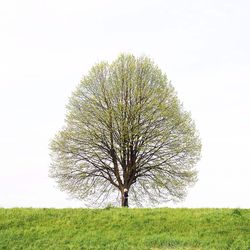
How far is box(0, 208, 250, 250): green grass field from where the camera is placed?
67.8 feet

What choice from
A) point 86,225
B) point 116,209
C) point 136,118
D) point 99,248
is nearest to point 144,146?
point 136,118

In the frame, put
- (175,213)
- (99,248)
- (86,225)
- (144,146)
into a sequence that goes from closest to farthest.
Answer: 1. (99,248)
2. (86,225)
3. (175,213)
4. (144,146)

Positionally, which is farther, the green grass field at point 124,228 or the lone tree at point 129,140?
the lone tree at point 129,140

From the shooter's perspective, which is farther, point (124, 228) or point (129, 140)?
point (129, 140)

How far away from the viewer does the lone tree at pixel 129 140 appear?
41.5 metres

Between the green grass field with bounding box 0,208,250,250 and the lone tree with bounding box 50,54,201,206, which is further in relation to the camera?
the lone tree with bounding box 50,54,201,206

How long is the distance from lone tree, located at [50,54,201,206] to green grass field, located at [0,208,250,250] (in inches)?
607

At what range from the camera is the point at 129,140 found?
4106 cm

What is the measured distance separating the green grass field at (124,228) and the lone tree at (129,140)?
1542 cm

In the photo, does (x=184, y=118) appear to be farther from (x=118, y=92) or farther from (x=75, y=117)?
(x=75, y=117)

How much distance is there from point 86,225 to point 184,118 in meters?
20.9

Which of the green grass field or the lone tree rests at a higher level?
the lone tree

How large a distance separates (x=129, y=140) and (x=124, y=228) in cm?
1864

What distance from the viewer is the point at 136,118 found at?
137 ft
